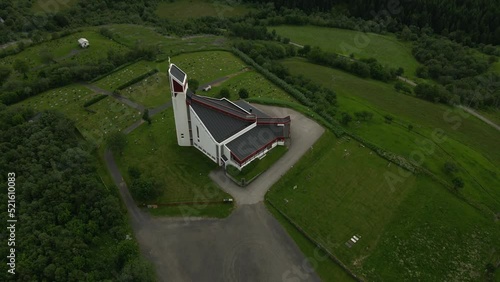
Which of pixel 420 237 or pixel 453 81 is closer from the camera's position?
pixel 420 237

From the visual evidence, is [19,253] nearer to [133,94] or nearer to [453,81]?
[133,94]

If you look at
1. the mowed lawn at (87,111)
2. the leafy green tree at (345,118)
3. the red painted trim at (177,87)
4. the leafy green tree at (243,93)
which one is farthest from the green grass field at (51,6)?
the leafy green tree at (345,118)

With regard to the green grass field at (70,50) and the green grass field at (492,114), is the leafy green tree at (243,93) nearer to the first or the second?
the green grass field at (70,50)

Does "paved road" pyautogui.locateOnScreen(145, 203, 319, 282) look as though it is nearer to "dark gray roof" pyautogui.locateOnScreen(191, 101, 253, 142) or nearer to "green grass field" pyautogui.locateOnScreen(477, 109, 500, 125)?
"dark gray roof" pyautogui.locateOnScreen(191, 101, 253, 142)

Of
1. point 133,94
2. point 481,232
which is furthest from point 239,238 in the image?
point 133,94

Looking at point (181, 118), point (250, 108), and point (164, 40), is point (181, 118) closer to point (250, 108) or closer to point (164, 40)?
point (250, 108)
